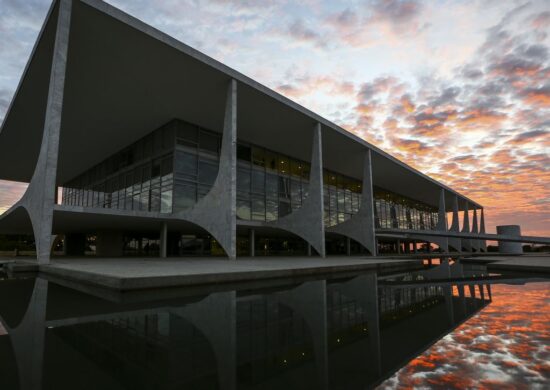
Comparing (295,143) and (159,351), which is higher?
(295,143)

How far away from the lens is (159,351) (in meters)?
3.54

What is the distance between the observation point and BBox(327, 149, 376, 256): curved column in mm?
31500

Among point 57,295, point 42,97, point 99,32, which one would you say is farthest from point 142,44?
point 57,295

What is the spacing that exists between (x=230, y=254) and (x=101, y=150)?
19.6 metres

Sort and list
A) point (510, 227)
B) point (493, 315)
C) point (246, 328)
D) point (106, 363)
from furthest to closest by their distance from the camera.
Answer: point (510, 227)
point (493, 315)
point (246, 328)
point (106, 363)

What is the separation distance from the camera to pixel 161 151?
25.2 metres

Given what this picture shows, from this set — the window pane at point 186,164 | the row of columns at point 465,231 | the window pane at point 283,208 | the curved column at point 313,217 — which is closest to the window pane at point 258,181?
the window pane at point 283,208

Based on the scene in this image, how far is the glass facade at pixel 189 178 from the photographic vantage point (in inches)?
955

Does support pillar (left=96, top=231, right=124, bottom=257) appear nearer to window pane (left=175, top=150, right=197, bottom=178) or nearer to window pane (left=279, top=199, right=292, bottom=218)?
window pane (left=175, top=150, right=197, bottom=178)

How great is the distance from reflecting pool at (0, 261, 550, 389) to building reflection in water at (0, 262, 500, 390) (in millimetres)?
16

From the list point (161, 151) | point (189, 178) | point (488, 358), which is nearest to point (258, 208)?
point (189, 178)

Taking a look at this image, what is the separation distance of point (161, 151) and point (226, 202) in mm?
8983

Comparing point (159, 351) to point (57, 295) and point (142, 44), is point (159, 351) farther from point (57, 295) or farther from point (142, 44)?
point (142, 44)

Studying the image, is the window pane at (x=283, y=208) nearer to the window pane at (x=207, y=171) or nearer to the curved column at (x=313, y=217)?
the curved column at (x=313, y=217)
